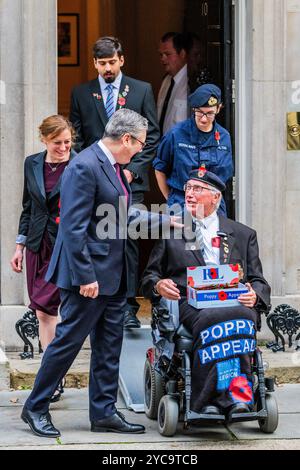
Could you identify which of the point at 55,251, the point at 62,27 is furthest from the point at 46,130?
the point at 62,27

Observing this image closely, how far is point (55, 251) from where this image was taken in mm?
7062

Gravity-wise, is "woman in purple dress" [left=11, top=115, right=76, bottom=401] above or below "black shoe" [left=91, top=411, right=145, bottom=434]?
above

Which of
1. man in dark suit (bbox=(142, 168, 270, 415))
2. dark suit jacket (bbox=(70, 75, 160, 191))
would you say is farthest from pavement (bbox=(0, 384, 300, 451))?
dark suit jacket (bbox=(70, 75, 160, 191))

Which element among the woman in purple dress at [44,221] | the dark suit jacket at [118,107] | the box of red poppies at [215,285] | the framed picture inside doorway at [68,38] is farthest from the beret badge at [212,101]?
the framed picture inside doorway at [68,38]

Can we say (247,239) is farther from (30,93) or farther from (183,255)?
(30,93)

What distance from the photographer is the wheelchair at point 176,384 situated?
271 inches

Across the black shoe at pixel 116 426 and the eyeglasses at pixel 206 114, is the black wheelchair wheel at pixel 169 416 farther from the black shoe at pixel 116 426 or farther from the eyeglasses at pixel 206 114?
the eyeglasses at pixel 206 114

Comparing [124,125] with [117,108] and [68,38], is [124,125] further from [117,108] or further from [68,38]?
[68,38]

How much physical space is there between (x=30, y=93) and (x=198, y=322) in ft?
9.31

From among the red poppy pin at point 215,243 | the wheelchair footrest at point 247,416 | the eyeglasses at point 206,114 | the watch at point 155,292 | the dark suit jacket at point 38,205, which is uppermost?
the eyeglasses at point 206,114

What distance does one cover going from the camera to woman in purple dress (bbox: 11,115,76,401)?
7.66 m

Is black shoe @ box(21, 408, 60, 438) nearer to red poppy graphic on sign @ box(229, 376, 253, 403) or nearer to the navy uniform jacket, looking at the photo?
red poppy graphic on sign @ box(229, 376, 253, 403)

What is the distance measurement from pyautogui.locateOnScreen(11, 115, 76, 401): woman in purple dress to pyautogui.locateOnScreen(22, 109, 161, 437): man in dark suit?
653 mm

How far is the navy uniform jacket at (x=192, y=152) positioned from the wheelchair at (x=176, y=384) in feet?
4.68
